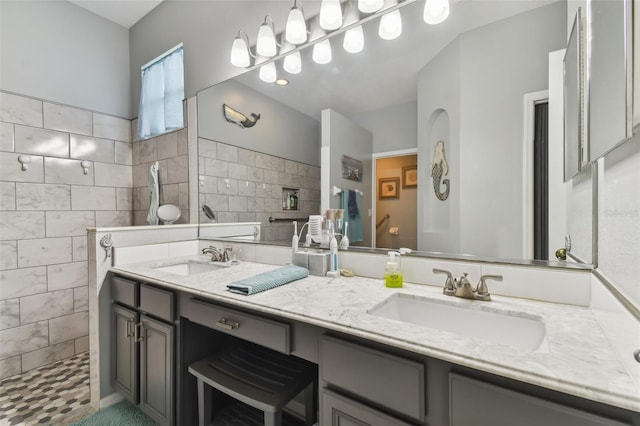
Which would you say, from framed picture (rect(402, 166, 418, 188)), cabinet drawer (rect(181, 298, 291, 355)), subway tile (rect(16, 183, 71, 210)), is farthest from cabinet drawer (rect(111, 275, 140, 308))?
framed picture (rect(402, 166, 418, 188))

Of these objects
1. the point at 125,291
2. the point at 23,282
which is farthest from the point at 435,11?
the point at 23,282

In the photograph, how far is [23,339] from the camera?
82.2 inches

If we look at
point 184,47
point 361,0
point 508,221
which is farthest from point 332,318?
point 184,47

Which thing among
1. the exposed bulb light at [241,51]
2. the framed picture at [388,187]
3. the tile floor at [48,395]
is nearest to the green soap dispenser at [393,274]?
the framed picture at [388,187]

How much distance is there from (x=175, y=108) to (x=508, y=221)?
2.44 metres

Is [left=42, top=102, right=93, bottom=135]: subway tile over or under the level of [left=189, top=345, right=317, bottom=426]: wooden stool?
over

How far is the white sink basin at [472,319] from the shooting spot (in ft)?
2.71

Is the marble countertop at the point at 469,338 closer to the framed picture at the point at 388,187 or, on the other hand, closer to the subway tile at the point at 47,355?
the framed picture at the point at 388,187

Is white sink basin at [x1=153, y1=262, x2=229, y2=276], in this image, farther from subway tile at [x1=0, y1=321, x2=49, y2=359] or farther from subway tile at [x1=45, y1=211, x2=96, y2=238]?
subway tile at [x1=0, y1=321, x2=49, y2=359]

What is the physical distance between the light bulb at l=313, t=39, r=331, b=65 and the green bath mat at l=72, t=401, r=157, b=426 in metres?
2.19

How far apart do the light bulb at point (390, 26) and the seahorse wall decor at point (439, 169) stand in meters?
0.58

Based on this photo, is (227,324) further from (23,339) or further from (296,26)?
(23,339)

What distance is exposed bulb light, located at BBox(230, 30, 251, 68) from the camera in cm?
188

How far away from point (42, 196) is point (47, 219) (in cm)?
18
